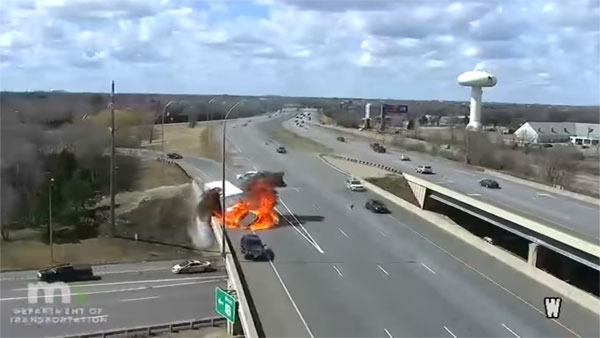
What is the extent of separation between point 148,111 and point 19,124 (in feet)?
24.2

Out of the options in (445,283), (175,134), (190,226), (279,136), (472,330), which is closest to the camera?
(472,330)

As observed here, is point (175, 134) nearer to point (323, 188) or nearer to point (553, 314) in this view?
point (323, 188)

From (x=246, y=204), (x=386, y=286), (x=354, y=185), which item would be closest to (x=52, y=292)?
(x=386, y=286)

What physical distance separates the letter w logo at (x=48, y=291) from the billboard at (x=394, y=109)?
152 feet

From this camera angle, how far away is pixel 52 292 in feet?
49.2

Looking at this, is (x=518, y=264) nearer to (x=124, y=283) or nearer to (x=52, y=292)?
(x=124, y=283)

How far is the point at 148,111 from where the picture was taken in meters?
24.5

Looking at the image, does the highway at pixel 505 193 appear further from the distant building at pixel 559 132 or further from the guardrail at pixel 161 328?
the distant building at pixel 559 132

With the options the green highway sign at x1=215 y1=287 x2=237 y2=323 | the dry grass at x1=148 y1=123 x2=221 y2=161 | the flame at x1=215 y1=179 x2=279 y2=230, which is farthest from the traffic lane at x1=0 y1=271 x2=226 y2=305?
the dry grass at x1=148 y1=123 x2=221 y2=161

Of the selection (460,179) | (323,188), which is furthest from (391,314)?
(460,179)

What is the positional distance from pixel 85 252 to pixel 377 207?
35.3 ft

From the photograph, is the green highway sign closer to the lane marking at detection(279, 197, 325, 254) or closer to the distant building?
the lane marking at detection(279, 197, 325, 254)

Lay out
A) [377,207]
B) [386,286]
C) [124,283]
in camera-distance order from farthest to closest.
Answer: [377,207] → [124,283] → [386,286]

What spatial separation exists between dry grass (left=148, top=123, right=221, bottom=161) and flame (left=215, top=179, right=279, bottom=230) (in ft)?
13.3
